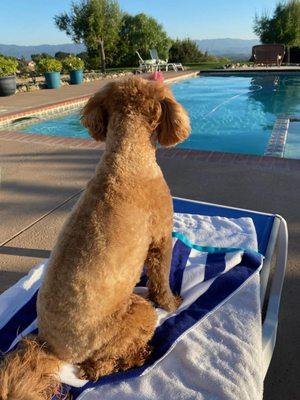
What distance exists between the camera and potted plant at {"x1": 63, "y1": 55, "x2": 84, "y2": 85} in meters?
16.4

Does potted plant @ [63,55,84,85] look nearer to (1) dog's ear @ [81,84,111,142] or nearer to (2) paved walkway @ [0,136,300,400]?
(2) paved walkway @ [0,136,300,400]

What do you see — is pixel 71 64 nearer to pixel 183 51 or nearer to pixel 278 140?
pixel 278 140

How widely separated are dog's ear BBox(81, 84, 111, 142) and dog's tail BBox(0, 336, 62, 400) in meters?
1.03

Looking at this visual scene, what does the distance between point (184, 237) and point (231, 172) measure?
91.4 inches

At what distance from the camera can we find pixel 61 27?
77.6 feet

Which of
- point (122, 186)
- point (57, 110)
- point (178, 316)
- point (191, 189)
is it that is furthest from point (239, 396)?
point (57, 110)

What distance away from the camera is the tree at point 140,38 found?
2622 cm

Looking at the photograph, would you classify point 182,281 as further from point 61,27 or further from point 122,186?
point 61,27

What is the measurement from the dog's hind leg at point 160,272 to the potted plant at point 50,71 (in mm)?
14945

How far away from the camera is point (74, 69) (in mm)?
16516

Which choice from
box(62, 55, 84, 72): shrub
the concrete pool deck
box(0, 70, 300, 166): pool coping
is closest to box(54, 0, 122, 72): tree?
box(62, 55, 84, 72): shrub

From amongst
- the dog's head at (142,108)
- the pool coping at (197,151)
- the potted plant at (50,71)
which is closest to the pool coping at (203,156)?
the pool coping at (197,151)

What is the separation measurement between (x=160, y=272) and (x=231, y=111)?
10.7 meters

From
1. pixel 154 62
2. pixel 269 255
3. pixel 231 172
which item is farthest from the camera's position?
pixel 154 62
